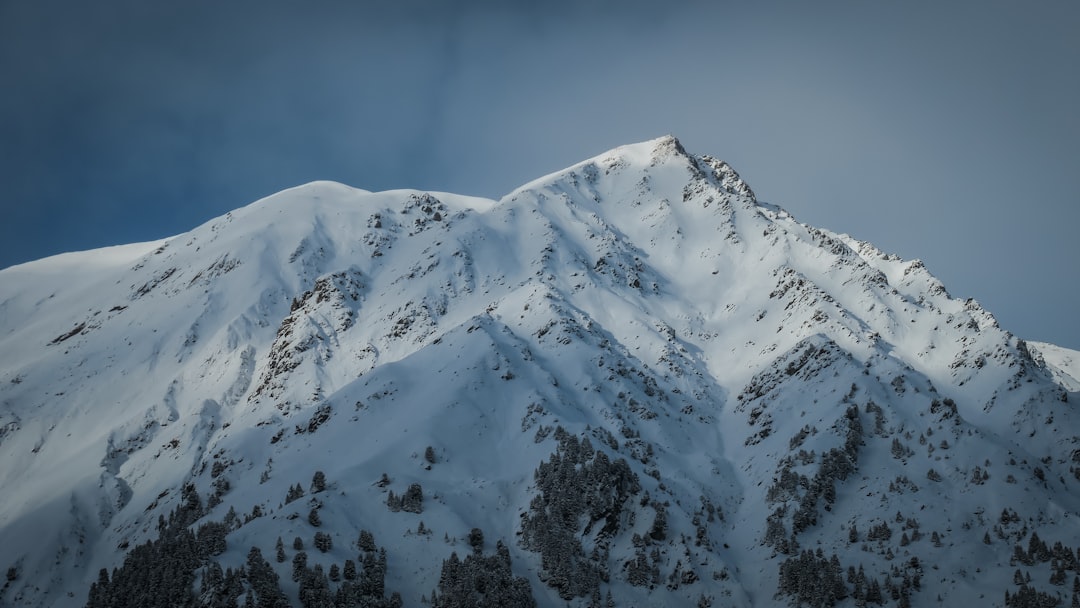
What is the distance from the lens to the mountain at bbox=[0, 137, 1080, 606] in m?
96.6

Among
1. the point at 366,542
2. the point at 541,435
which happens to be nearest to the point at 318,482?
the point at 366,542

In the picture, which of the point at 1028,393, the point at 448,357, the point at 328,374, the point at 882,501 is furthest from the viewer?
the point at 328,374

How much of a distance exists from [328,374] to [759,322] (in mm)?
88643

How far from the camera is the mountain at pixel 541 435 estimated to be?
317ft

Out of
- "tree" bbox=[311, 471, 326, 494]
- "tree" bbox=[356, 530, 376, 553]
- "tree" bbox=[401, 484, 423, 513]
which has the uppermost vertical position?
"tree" bbox=[311, 471, 326, 494]

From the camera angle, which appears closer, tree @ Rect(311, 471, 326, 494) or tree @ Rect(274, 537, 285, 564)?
tree @ Rect(274, 537, 285, 564)

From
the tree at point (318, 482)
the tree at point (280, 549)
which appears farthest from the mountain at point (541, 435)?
the tree at point (280, 549)

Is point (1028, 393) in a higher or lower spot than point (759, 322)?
lower

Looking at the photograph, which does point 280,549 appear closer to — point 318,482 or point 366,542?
point 366,542

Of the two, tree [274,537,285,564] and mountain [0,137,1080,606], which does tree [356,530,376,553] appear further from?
tree [274,537,285,564]

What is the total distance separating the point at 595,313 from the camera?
166m

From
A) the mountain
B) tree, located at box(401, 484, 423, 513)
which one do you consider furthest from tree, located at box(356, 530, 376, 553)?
tree, located at box(401, 484, 423, 513)

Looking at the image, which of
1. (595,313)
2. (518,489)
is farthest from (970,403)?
(518,489)

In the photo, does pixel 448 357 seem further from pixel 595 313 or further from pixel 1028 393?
pixel 1028 393
